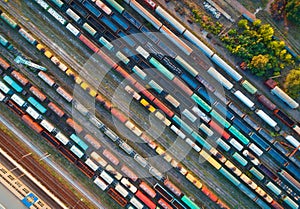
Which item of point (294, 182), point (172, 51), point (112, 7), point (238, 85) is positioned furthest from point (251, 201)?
point (112, 7)

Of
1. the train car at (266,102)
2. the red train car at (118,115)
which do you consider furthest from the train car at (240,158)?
the red train car at (118,115)

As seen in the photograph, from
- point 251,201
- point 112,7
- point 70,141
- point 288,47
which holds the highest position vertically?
point 288,47

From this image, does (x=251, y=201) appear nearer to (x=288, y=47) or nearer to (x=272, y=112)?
(x=272, y=112)

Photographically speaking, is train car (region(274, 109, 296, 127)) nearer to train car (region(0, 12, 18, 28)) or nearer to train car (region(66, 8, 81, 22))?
train car (region(66, 8, 81, 22))

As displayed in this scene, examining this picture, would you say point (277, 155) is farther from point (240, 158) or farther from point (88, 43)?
point (88, 43)

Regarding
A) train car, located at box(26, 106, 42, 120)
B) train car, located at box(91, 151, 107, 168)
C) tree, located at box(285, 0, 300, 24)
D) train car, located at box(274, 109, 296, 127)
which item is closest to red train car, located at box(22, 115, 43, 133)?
train car, located at box(26, 106, 42, 120)

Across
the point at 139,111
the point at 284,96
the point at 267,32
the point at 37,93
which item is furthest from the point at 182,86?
the point at 37,93
